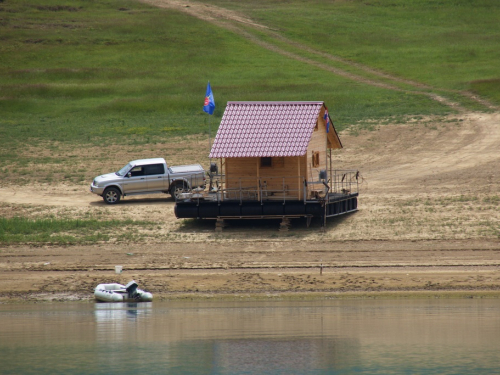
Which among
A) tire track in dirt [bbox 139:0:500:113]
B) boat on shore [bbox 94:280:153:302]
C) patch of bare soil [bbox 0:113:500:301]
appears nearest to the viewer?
boat on shore [bbox 94:280:153:302]

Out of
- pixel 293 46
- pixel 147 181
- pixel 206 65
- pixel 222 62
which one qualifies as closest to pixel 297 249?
pixel 147 181

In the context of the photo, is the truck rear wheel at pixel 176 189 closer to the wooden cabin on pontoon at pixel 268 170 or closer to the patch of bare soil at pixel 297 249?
the patch of bare soil at pixel 297 249

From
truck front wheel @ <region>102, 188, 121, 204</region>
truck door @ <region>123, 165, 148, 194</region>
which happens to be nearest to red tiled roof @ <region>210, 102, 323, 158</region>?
truck door @ <region>123, 165, 148, 194</region>

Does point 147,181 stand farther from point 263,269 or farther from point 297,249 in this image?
point 263,269

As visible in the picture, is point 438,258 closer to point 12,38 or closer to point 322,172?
point 322,172

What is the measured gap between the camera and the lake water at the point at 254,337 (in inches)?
835

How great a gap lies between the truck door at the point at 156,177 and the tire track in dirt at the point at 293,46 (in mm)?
21472

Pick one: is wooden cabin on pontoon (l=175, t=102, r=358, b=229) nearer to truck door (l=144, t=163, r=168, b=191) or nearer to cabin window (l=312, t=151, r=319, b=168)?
cabin window (l=312, t=151, r=319, b=168)

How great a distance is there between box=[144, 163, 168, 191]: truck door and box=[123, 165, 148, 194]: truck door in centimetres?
17

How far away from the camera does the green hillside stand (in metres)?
53.5

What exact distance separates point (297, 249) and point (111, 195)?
9495 mm

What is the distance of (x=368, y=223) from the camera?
104ft

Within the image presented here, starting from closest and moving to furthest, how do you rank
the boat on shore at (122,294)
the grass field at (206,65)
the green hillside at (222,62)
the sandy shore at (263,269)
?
the boat on shore at (122,294)
the sandy shore at (263,269)
the grass field at (206,65)
the green hillside at (222,62)

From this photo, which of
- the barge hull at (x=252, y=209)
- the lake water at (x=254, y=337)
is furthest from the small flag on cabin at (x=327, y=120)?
the lake water at (x=254, y=337)
